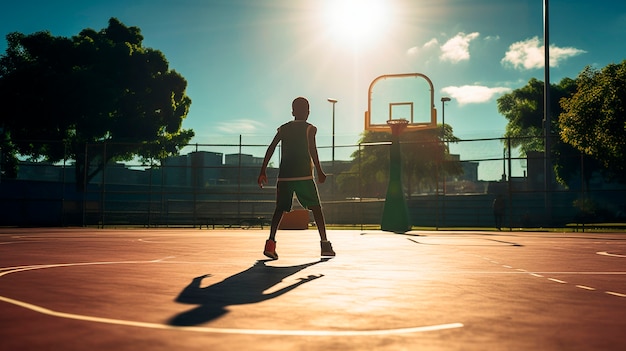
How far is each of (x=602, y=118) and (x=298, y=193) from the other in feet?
75.9

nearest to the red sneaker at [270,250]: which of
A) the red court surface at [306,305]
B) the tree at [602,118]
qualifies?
the red court surface at [306,305]

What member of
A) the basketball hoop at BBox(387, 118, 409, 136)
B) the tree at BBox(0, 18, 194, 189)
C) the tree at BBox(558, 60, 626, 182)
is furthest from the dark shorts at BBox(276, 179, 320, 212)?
the tree at BBox(0, 18, 194, 189)

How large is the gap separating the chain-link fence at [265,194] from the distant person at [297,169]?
18244 mm

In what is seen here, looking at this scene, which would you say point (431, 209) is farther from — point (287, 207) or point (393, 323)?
point (393, 323)

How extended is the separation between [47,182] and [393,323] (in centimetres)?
4025

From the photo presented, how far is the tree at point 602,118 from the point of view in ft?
87.7

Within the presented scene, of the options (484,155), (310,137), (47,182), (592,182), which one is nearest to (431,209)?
(484,155)

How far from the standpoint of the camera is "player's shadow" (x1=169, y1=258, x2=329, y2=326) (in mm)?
3973

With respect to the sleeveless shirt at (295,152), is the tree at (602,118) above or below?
above

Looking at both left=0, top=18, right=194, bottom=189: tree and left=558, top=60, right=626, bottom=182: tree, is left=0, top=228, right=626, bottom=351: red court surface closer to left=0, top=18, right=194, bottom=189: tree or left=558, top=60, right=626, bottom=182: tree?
left=558, top=60, right=626, bottom=182: tree

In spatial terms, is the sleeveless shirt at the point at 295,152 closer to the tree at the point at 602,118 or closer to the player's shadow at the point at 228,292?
the player's shadow at the point at 228,292

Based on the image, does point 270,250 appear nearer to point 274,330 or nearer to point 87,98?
point 274,330

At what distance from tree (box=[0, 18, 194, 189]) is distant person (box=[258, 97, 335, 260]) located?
77.8ft

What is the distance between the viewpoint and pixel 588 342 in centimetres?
330
